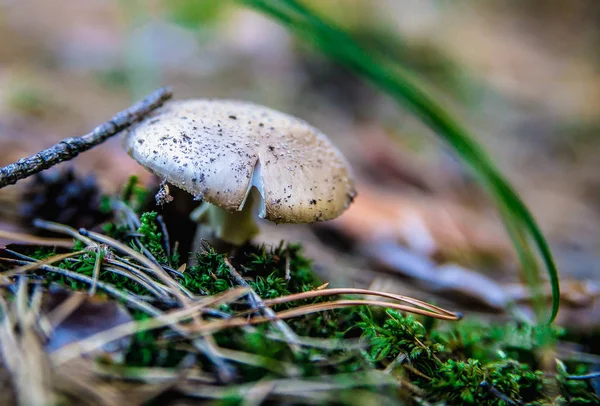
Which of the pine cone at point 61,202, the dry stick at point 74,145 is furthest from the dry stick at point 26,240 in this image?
the pine cone at point 61,202

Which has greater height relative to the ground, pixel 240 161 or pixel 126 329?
pixel 240 161

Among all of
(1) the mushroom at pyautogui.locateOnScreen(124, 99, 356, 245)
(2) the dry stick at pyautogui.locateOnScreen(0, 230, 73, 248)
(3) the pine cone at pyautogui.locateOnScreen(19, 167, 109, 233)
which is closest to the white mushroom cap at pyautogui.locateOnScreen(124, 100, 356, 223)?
(1) the mushroom at pyautogui.locateOnScreen(124, 99, 356, 245)

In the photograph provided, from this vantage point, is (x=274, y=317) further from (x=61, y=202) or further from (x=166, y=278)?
(x=61, y=202)

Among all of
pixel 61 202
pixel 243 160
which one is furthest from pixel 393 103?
pixel 243 160

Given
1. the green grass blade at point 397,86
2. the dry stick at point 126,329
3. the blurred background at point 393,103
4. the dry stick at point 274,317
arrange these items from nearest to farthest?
→ the dry stick at point 126,329
the dry stick at point 274,317
the green grass blade at point 397,86
the blurred background at point 393,103

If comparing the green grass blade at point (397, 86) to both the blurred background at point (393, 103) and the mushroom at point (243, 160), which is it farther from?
the blurred background at point (393, 103)

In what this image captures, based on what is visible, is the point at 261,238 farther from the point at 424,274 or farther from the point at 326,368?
the point at 326,368
